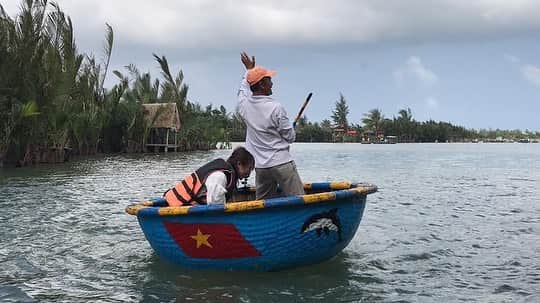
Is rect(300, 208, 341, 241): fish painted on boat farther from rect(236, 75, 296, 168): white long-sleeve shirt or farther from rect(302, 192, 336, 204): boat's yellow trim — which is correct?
rect(236, 75, 296, 168): white long-sleeve shirt

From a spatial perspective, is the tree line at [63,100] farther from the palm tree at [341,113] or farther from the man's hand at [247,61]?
the palm tree at [341,113]

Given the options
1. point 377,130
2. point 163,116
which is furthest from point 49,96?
point 377,130

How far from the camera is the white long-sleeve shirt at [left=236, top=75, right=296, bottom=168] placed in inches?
184

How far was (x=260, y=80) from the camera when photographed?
473 cm

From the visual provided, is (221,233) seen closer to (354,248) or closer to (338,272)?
(338,272)

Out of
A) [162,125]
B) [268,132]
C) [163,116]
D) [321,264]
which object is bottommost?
[321,264]

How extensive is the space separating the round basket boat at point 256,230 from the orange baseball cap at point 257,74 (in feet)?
3.31

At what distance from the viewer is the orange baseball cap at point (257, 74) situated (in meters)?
4.72

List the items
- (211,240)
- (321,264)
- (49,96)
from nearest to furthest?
(211,240) → (321,264) → (49,96)

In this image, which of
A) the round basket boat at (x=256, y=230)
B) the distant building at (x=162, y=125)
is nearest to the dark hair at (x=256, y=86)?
the round basket boat at (x=256, y=230)

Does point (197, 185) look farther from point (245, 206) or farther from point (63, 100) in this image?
point (63, 100)

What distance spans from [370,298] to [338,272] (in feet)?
2.32

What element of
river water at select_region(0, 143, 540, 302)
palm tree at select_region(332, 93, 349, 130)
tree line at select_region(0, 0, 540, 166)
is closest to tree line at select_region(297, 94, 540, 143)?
palm tree at select_region(332, 93, 349, 130)

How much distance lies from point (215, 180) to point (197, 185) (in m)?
0.27
